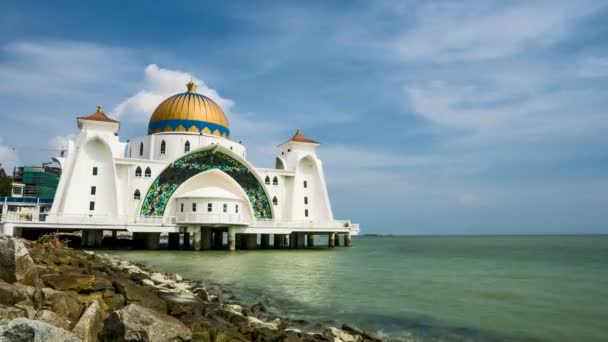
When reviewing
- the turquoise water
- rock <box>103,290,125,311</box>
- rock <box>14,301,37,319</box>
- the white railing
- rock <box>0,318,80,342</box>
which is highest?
the white railing

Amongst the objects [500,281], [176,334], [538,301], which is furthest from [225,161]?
[176,334]

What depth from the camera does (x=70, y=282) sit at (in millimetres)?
8023

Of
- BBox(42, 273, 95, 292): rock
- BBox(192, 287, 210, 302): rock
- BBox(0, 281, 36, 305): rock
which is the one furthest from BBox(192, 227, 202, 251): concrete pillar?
BBox(0, 281, 36, 305): rock

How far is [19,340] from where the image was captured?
367cm

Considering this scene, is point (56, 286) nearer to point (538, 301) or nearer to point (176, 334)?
point (176, 334)

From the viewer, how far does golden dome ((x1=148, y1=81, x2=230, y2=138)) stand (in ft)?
117

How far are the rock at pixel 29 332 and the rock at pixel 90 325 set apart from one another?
168 cm

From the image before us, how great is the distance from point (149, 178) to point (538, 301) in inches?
999

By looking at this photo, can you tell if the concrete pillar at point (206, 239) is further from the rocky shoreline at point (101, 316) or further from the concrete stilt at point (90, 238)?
the rocky shoreline at point (101, 316)

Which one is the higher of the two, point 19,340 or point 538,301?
point 19,340

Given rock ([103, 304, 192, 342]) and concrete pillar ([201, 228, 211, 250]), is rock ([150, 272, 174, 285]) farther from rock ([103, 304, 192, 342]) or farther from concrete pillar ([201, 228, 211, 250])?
concrete pillar ([201, 228, 211, 250])

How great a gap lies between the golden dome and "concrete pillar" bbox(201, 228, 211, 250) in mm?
7717

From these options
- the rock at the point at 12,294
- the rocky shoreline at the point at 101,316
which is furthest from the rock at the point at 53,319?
the rock at the point at 12,294

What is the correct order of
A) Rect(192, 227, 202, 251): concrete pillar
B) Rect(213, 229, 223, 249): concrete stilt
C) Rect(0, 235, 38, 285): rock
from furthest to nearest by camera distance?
Rect(213, 229, 223, 249): concrete stilt → Rect(192, 227, 202, 251): concrete pillar → Rect(0, 235, 38, 285): rock
